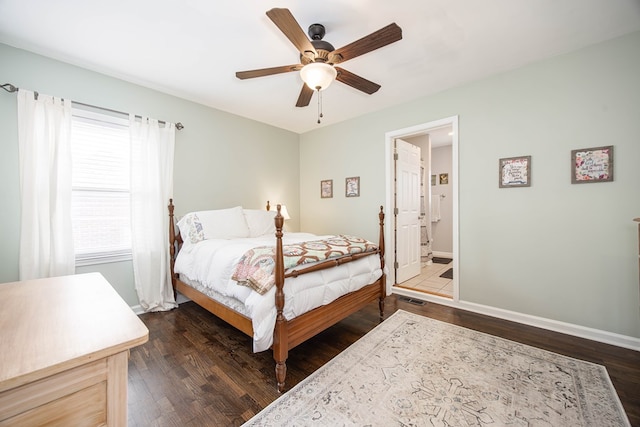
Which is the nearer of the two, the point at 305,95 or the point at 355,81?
the point at 355,81

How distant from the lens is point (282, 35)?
215 cm

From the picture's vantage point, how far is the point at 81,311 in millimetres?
938

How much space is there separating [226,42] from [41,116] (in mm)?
1850

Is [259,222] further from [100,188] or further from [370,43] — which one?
[370,43]

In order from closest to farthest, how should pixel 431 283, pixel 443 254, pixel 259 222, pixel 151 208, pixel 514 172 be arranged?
pixel 514 172 < pixel 151 208 < pixel 259 222 < pixel 431 283 < pixel 443 254

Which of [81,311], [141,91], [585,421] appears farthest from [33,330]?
[141,91]

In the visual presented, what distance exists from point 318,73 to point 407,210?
8.97 feet

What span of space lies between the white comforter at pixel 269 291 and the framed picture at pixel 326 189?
73.6 inches

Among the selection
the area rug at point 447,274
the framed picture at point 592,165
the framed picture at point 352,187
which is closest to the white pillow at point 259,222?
the framed picture at point 352,187

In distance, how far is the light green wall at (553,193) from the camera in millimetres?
2232

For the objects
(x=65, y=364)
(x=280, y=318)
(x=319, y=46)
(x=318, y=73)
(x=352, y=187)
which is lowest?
(x=280, y=318)

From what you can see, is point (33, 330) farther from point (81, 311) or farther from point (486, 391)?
point (486, 391)

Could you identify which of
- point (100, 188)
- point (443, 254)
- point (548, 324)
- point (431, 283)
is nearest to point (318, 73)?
point (100, 188)

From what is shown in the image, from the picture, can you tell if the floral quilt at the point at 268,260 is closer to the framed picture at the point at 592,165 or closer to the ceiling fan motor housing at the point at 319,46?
the ceiling fan motor housing at the point at 319,46
